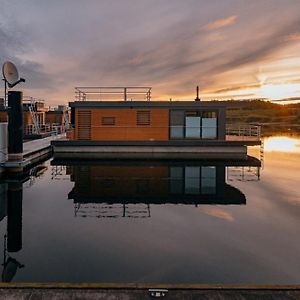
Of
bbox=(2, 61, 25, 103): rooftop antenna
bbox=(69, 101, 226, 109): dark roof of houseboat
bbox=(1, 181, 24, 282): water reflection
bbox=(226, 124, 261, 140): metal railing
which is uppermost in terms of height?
bbox=(2, 61, 25, 103): rooftop antenna

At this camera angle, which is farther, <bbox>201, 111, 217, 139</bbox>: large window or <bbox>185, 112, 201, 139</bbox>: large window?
<bbox>201, 111, 217, 139</bbox>: large window

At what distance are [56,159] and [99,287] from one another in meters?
23.6

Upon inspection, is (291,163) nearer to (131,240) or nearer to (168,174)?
(168,174)

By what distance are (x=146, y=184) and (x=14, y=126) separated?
9.26 m

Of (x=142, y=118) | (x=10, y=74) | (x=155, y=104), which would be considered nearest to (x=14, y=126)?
(x=10, y=74)

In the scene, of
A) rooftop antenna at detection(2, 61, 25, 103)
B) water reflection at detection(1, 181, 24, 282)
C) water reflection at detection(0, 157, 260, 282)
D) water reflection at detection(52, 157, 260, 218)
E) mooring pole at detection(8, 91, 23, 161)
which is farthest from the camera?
rooftop antenna at detection(2, 61, 25, 103)

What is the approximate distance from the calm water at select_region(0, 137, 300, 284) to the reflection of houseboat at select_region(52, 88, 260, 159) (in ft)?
22.7

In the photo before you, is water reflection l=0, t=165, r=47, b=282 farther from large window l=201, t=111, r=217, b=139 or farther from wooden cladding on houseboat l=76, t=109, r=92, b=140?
large window l=201, t=111, r=217, b=139

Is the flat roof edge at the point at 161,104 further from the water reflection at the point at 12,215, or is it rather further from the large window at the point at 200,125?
the water reflection at the point at 12,215

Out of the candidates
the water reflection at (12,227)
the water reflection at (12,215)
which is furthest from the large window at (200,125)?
the water reflection at (12,227)

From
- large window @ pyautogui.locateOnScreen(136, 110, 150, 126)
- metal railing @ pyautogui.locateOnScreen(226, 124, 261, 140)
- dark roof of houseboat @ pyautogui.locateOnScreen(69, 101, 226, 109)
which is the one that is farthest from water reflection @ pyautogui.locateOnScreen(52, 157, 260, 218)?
dark roof of houseboat @ pyautogui.locateOnScreen(69, 101, 226, 109)

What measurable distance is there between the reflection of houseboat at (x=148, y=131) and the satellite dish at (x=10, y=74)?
5221 mm

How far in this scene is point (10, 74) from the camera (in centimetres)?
2478

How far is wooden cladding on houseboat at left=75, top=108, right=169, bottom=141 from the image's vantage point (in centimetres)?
2853
